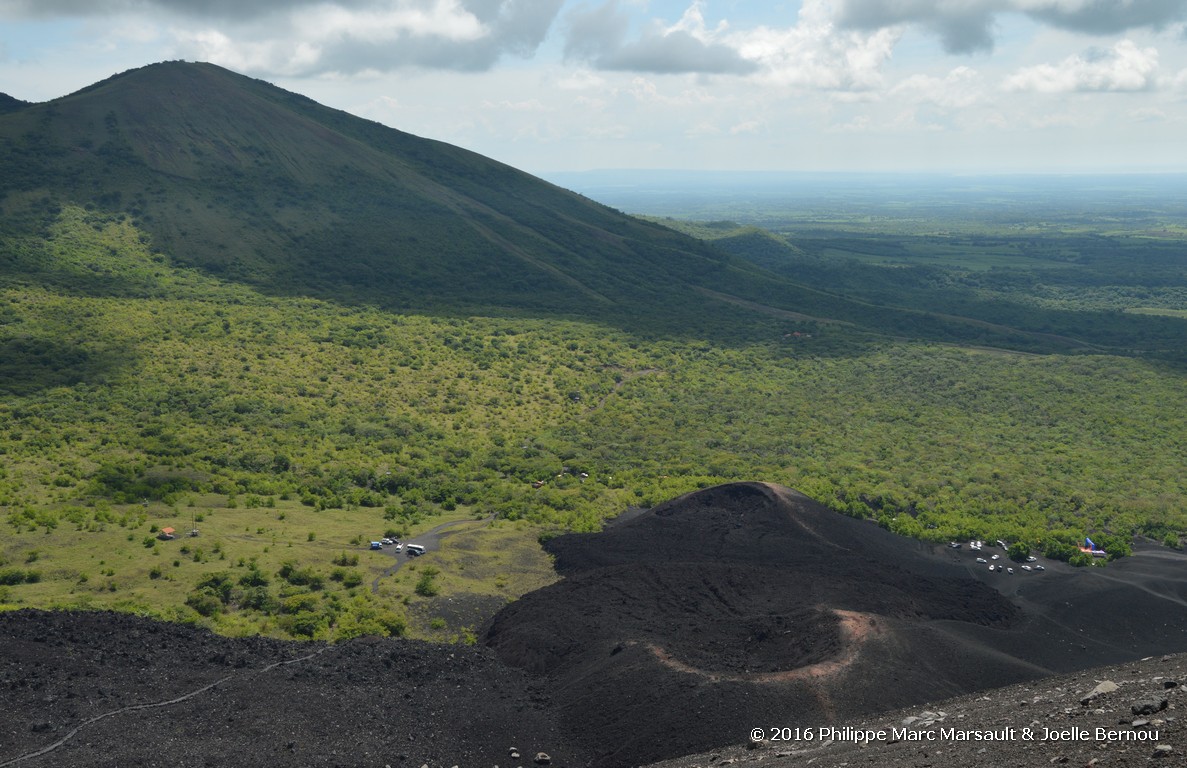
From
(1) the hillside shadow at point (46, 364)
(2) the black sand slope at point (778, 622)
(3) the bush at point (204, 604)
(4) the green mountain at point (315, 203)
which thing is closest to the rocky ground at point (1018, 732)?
(2) the black sand slope at point (778, 622)

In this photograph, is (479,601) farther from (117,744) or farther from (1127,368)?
(1127,368)

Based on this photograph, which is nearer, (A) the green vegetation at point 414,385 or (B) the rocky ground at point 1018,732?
(B) the rocky ground at point 1018,732

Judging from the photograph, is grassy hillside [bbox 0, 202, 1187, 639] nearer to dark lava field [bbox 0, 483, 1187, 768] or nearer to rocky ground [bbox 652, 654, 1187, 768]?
dark lava field [bbox 0, 483, 1187, 768]

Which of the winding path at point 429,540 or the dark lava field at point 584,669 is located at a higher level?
the dark lava field at point 584,669

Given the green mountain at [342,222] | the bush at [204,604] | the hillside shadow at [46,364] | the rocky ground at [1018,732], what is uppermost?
the green mountain at [342,222]

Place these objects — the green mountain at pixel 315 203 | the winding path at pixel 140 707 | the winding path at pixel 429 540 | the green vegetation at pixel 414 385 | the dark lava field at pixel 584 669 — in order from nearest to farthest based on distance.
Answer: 1. the winding path at pixel 140 707
2. the dark lava field at pixel 584 669
3. the winding path at pixel 429 540
4. the green vegetation at pixel 414 385
5. the green mountain at pixel 315 203

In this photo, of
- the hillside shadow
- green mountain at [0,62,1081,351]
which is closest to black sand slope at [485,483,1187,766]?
the hillside shadow

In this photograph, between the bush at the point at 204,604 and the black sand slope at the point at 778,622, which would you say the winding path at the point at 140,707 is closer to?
the bush at the point at 204,604

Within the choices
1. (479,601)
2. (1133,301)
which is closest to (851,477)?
(479,601)
